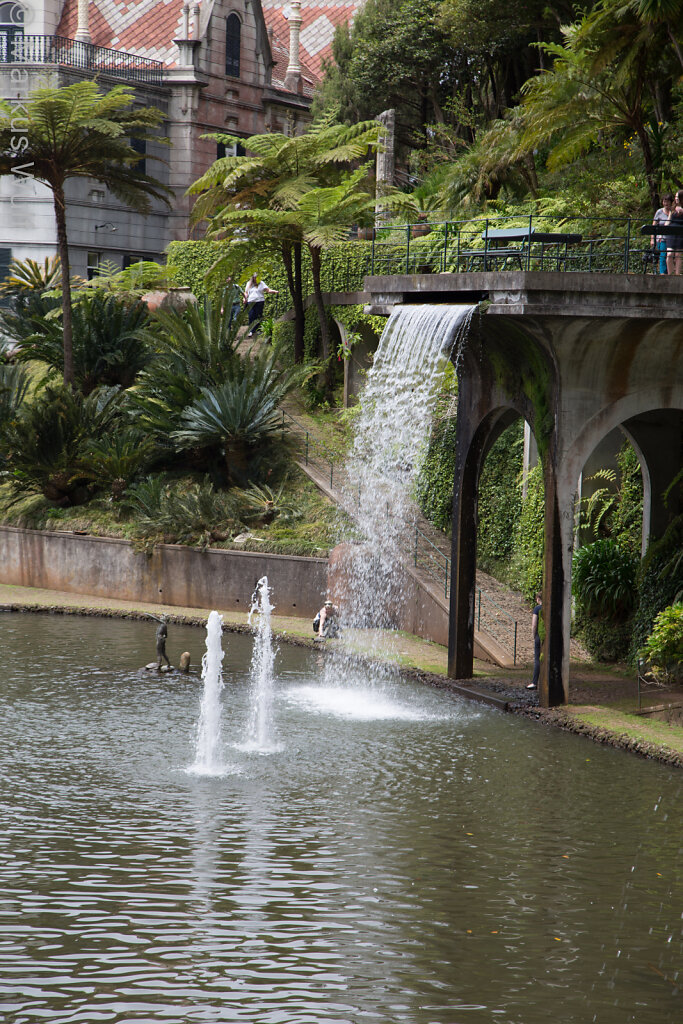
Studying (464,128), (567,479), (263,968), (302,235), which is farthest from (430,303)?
(464,128)

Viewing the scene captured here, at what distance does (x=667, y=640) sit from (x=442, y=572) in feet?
19.4

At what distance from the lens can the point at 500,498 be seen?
2172 centimetres

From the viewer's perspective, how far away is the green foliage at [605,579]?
17.7 meters

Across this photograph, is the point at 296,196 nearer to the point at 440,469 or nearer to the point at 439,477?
the point at 440,469

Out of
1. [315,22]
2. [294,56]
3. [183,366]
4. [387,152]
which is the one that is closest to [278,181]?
[183,366]

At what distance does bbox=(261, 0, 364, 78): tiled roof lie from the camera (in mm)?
52844

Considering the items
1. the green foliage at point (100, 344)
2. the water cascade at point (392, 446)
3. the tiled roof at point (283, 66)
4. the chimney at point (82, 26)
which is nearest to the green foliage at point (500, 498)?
the water cascade at point (392, 446)

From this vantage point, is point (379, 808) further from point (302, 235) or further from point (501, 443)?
point (302, 235)

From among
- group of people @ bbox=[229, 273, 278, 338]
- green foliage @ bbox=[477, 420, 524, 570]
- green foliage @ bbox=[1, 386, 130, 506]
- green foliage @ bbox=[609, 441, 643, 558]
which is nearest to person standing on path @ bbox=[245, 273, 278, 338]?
group of people @ bbox=[229, 273, 278, 338]

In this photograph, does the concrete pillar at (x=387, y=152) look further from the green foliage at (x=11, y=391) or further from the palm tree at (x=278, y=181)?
the green foliage at (x=11, y=391)

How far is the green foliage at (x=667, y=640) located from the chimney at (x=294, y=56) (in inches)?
1568

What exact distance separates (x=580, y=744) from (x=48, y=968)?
7569mm

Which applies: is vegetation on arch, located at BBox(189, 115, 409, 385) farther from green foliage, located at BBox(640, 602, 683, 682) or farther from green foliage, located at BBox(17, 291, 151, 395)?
green foliage, located at BBox(640, 602, 683, 682)

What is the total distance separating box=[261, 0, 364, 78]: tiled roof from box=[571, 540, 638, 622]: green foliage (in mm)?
39910
